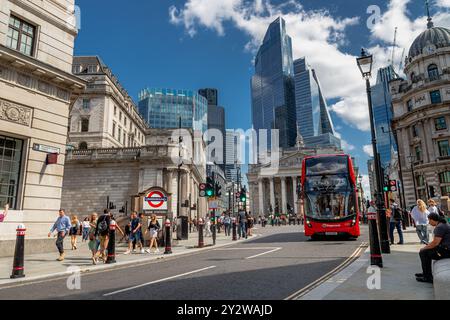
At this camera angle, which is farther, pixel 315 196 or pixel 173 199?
pixel 173 199

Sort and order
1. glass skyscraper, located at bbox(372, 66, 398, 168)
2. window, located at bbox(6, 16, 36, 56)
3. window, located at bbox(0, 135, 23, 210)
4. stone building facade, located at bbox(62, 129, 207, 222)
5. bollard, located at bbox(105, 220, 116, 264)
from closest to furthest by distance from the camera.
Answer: bollard, located at bbox(105, 220, 116, 264) < window, located at bbox(0, 135, 23, 210) < window, located at bbox(6, 16, 36, 56) < stone building facade, located at bbox(62, 129, 207, 222) < glass skyscraper, located at bbox(372, 66, 398, 168)

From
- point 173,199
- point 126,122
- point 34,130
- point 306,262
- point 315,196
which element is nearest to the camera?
point 306,262

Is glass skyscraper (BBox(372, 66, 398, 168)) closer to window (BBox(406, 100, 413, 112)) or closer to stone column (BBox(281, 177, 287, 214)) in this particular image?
stone column (BBox(281, 177, 287, 214))

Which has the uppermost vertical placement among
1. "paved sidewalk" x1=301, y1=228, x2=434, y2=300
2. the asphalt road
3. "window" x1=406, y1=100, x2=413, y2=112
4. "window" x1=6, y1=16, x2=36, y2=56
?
"window" x1=406, y1=100, x2=413, y2=112

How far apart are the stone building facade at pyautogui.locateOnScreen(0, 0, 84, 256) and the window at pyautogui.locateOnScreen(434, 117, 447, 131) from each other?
4872cm

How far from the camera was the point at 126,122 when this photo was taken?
51.6 metres

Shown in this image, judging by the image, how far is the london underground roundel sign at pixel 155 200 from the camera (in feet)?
52.2

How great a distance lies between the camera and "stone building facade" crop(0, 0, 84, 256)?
12750mm

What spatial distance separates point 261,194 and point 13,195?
3856 inches

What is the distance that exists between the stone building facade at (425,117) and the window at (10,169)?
44065 mm

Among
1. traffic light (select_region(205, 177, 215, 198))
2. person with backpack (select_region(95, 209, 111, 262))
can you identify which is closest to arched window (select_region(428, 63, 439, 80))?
traffic light (select_region(205, 177, 215, 198))
